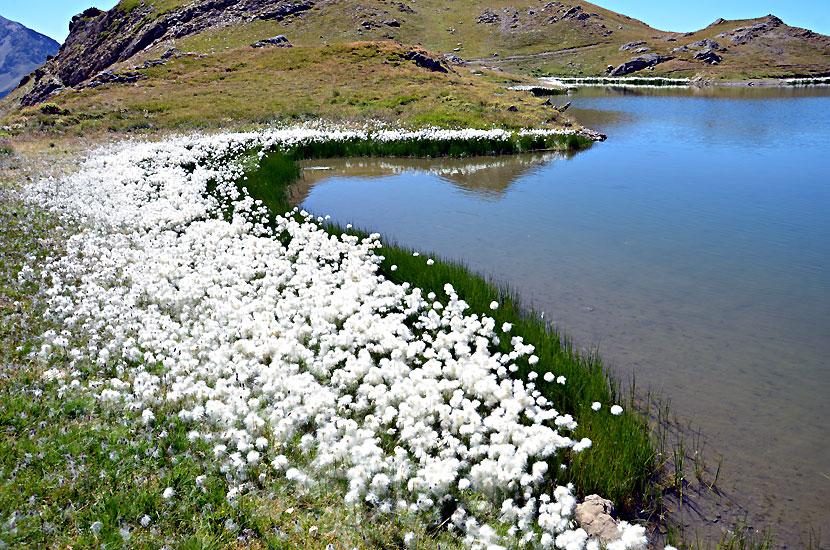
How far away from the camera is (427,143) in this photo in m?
30.3

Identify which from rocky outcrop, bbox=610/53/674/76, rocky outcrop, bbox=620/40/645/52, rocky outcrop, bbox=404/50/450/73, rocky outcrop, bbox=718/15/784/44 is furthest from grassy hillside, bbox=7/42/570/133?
rocky outcrop, bbox=718/15/784/44

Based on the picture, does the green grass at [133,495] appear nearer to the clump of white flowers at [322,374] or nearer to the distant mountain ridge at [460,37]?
the clump of white flowers at [322,374]

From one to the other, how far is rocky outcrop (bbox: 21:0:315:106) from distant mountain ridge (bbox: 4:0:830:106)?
0.33 meters

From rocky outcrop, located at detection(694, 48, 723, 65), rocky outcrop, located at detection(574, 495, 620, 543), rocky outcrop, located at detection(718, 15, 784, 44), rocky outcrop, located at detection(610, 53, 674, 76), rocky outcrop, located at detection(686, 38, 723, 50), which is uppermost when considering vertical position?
rocky outcrop, located at detection(718, 15, 784, 44)

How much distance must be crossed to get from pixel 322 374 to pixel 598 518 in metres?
4.06

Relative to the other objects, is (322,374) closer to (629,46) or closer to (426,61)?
(426,61)

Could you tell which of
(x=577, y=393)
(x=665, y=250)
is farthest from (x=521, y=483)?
(x=665, y=250)

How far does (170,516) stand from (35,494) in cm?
139

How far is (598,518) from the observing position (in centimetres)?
548

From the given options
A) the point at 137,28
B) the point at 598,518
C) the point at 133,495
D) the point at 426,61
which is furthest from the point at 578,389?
the point at 137,28

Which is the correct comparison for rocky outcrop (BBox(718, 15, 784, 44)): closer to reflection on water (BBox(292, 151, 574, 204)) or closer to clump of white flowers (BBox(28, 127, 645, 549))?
reflection on water (BBox(292, 151, 574, 204))

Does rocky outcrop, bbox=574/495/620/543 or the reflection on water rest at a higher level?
the reflection on water

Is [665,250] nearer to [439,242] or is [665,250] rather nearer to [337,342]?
[439,242]

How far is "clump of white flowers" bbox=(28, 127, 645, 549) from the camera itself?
5.74m
